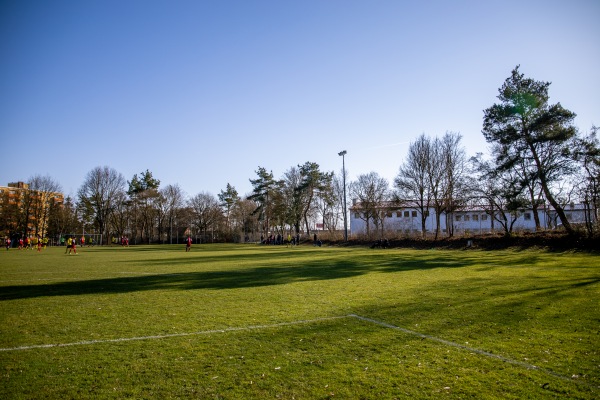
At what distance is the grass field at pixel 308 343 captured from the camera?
4340mm

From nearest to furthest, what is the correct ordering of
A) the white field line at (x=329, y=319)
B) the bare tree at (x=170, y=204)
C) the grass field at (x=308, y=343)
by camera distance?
the grass field at (x=308, y=343), the white field line at (x=329, y=319), the bare tree at (x=170, y=204)

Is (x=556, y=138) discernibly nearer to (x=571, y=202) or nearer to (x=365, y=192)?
(x=571, y=202)

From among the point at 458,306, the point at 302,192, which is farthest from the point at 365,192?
the point at 458,306

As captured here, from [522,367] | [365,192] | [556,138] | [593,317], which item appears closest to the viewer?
[522,367]

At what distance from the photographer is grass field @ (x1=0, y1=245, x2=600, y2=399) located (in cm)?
434

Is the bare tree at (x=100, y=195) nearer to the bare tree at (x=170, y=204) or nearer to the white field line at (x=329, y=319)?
the bare tree at (x=170, y=204)

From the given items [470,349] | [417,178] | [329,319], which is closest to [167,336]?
[329,319]

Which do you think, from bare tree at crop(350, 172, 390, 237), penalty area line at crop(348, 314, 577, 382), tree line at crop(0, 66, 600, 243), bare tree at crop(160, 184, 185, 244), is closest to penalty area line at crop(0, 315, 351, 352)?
penalty area line at crop(348, 314, 577, 382)

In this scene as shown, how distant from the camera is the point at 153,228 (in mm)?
95625

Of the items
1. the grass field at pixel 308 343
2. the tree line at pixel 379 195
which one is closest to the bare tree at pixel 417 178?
the tree line at pixel 379 195

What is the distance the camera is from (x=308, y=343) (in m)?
6.09

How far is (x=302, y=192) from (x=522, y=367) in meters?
68.3

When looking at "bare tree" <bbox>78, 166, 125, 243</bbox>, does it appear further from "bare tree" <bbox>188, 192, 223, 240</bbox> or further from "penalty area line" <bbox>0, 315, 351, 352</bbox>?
"penalty area line" <bbox>0, 315, 351, 352</bbox>

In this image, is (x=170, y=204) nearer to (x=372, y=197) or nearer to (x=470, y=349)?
(x=372, y=197)
